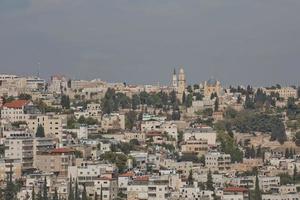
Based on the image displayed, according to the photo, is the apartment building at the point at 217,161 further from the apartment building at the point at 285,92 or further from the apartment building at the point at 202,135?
the apartment building at the point at 285,92

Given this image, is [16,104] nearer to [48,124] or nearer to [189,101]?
[48,124]

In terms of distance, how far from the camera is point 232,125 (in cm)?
8719

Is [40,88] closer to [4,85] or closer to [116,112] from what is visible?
[4,85]

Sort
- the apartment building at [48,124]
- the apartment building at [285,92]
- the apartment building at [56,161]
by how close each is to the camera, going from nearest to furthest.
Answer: the apartment building at [56,161] → the apartment building at [48,124] → the apartment building at [285,92]

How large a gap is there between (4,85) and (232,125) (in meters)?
19.7

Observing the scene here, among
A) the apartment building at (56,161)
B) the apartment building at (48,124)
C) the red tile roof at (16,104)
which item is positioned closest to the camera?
the apartment building at (56,161)

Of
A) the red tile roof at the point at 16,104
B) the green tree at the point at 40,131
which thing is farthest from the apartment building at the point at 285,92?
the green tree at the point at 40,131

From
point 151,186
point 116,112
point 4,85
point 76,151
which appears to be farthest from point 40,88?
point 151,186

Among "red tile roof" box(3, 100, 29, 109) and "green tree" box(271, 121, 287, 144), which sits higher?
"red tile roof" box(3, 100, 29, 109)

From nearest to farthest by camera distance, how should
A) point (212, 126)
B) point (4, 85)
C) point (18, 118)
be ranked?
1. point (18, 118)
2. point (212, 126)
3. point (4, 85)

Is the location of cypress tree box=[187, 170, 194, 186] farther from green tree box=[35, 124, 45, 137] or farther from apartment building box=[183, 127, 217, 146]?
apartment building box=[183, 127, 217, 146]

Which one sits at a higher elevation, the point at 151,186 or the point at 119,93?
the point at 119,93

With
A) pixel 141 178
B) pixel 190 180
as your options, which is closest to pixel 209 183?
pixel 190 180

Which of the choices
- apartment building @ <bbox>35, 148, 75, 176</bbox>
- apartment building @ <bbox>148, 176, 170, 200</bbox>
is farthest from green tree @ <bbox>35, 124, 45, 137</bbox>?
apartment building @ <bbox>148, 176, 170, 200</bbox>
